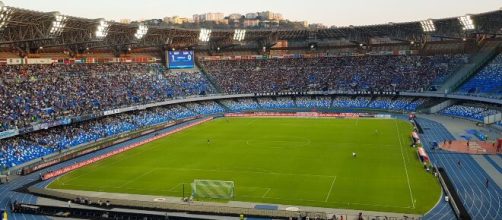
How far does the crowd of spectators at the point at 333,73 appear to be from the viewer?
9069 cm

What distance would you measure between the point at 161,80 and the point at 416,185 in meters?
64.4

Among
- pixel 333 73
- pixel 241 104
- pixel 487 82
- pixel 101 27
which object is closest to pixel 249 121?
Answer: pixel 241 104

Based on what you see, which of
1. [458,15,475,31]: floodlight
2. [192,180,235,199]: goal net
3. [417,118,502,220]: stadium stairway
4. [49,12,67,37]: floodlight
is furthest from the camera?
[458,15,475,31]: floodlight

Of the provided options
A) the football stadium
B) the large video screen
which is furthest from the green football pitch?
the large video screen

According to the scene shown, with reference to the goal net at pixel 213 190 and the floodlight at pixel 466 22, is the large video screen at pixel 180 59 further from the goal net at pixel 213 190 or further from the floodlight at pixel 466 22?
the goal net at pixel 213 190

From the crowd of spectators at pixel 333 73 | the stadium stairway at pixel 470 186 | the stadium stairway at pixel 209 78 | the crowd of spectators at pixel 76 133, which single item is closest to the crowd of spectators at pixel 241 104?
the crowd of spectators at pixel 333 73

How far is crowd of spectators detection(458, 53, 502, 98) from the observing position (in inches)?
2767

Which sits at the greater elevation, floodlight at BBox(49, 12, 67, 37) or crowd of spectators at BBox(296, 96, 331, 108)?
floodlight at BBox(49, 12, 67, 37)

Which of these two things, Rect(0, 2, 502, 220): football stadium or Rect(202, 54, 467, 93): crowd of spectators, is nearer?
Rect(0, 2, 502, 220): football stadium

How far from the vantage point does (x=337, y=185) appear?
120ft

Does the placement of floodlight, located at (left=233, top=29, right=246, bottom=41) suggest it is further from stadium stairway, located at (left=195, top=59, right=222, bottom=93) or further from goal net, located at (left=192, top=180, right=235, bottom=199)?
goal net, located at (left=192, top=180, right=235, bottom=199)

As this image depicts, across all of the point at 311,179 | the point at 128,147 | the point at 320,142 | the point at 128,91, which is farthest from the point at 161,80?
the point at 311,179

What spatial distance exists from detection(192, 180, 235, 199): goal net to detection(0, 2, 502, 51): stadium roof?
31036mm

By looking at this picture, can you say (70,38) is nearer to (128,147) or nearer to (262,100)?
(128,147)
